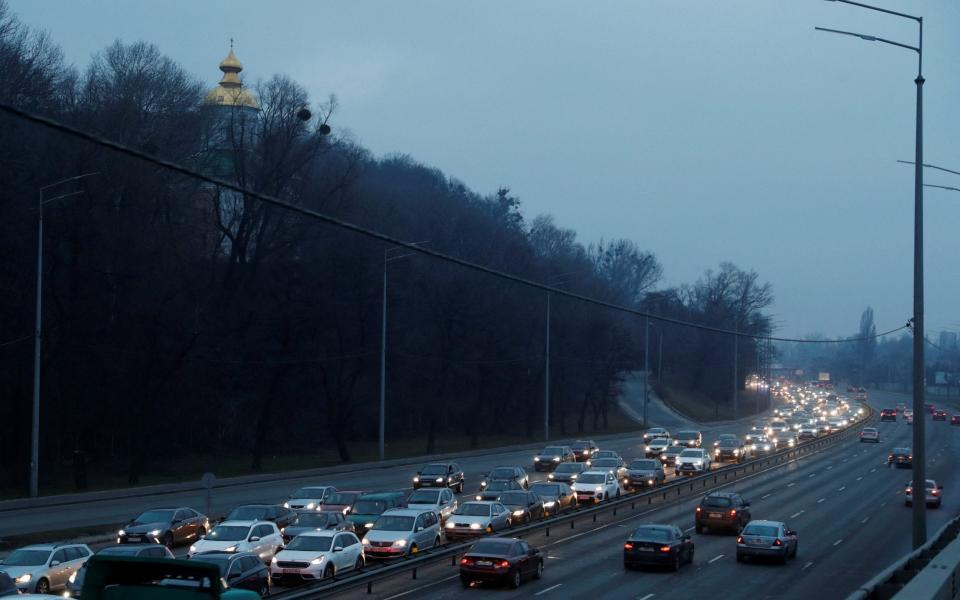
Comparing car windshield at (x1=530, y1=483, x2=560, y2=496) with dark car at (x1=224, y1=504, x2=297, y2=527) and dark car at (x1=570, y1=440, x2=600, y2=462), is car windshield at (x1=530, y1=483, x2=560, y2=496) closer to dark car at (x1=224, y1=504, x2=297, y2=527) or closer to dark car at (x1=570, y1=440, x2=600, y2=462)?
dark car at (x1=224, y1=504, x2=297, y2=527)

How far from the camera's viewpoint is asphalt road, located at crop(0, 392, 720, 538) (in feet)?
109

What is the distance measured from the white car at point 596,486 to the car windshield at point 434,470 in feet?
19.6

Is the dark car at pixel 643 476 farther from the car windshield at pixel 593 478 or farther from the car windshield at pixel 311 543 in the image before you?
the car windshield at pixel 311 543

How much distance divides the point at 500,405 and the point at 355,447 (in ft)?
57.6

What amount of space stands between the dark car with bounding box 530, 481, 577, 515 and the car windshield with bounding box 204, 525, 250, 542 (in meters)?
14.8

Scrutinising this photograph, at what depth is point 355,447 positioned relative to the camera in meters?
78.2

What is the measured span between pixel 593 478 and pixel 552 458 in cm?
1323

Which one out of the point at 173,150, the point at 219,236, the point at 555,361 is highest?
the point at 173,150

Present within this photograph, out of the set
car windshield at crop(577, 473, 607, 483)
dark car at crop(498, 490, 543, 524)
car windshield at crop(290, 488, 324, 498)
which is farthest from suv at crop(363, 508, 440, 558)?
car windshield at crop(577, 473, 607, 483)

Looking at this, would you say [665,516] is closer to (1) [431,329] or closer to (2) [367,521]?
(2) [367,521]

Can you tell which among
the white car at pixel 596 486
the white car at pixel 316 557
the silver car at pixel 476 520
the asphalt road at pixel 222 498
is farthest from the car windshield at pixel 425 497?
the white car at pixel 596 486

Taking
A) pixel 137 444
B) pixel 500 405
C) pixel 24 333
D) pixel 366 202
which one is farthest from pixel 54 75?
pixel 500 405

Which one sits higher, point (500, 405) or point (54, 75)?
point (54, 75)

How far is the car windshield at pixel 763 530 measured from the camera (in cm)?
2850
